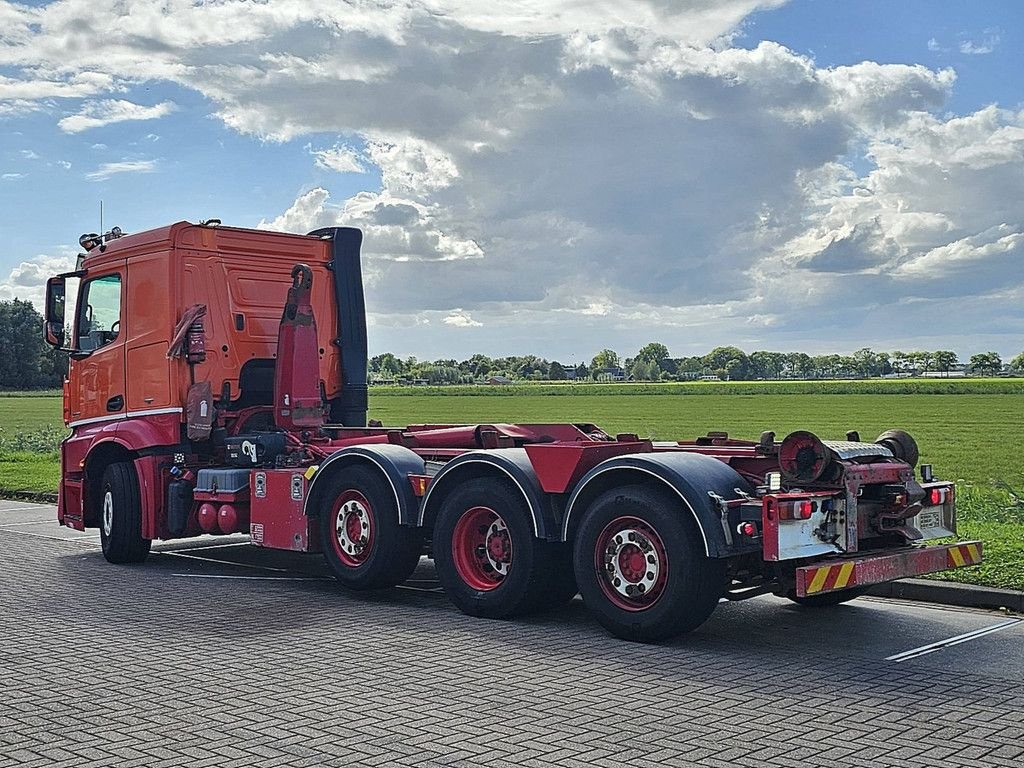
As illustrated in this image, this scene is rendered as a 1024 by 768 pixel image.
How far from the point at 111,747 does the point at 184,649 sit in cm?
238

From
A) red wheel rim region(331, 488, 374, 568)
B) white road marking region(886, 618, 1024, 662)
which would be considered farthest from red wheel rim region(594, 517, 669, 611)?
red wheel rim region(331, 488, 374, 568)

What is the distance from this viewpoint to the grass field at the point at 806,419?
16.3m

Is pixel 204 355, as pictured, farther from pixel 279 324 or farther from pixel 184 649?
pixel 184 649

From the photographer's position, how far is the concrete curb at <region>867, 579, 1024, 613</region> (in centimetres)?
977

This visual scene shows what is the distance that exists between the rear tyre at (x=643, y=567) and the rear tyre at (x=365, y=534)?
77.0 inches

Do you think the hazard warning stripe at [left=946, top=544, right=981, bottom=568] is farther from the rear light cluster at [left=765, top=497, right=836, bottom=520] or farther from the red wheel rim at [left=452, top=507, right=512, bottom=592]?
the red wheel rim at [left=452, top=507, right=512, bottom=592]

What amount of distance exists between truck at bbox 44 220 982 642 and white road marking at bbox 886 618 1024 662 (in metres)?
0.52

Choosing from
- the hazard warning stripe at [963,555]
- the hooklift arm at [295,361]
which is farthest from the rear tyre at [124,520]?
the hazard warning stripe at [963,555]

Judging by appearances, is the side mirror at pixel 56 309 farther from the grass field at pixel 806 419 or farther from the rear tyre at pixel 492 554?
the grass field at pixel 806 419

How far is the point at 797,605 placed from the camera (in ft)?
33.0

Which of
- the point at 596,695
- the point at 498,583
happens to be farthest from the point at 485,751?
the point at 498,583

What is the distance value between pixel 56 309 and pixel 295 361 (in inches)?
125

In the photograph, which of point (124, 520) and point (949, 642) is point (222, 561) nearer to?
point (124, 520)

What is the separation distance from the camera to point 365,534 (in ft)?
34.5
